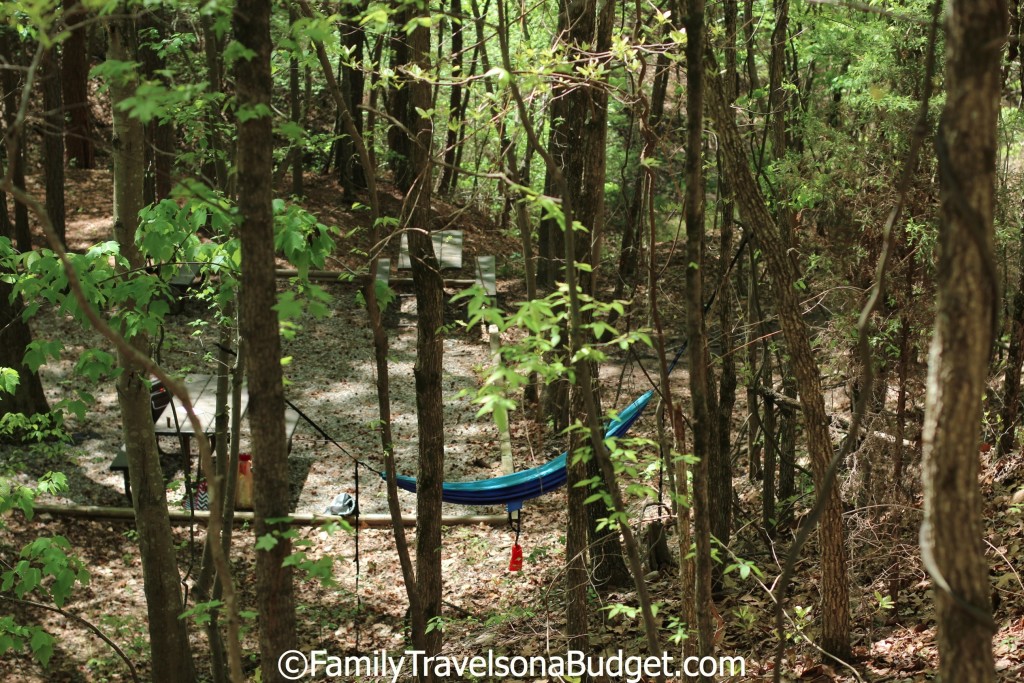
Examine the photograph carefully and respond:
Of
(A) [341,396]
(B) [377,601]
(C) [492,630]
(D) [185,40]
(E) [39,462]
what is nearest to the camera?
(D) [185,40]

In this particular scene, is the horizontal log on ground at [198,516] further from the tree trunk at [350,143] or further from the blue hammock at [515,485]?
the tree trunk at [350,143]

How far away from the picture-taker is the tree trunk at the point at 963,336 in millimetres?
1676

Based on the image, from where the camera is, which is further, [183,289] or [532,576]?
[183,289]

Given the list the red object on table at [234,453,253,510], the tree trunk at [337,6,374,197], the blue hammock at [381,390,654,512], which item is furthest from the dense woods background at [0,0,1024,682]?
the tree trunk at [337,6,374,197]

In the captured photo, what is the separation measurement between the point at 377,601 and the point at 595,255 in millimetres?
3286

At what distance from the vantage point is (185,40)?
501 centimetres

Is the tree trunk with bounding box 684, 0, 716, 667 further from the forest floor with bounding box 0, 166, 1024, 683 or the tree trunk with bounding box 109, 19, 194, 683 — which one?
the tree trunk with bounding box 109, 19, 194, 683

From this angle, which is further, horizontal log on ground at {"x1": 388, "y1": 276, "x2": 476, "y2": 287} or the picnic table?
horizontal log on ground at {"x1": 388, "y1": 276, "x2": 476, "y2": 287}

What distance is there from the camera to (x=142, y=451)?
409 centimetres

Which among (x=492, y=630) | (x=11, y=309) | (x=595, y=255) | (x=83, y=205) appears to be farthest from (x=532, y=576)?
(x=83, y=205)

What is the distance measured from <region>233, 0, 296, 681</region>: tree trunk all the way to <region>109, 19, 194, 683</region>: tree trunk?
1.59m

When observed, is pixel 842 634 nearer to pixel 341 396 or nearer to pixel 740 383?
pixel 740 383

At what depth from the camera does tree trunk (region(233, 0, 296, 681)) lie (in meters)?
2.27

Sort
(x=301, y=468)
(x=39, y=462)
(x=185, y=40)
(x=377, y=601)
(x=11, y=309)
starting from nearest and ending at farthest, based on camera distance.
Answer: (x=185, y=40)
(x=377, y=601)
(x=11, y=309)
(x=39, y=462)
(x=301, y=468)
